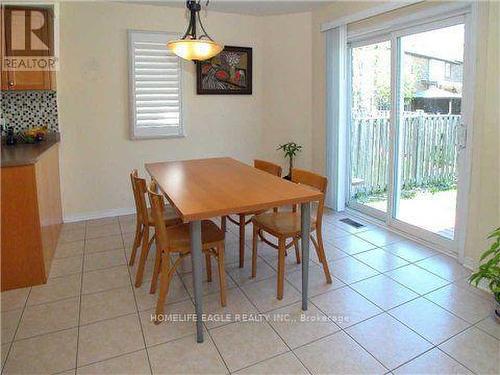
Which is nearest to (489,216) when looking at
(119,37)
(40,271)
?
(40,271)

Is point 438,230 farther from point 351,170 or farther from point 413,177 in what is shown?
point 351,170

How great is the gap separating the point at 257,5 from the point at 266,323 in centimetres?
350

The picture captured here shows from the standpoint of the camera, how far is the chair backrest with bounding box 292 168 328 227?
7.79 feet

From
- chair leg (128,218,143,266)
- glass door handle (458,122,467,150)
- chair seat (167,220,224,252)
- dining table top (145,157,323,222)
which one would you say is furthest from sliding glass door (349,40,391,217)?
chair leg (128,218,143,266)

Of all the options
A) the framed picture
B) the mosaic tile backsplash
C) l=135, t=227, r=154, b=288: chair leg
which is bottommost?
l=135, t=227, r=154, b=288: chair leg

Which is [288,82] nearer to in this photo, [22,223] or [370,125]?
[370,125]

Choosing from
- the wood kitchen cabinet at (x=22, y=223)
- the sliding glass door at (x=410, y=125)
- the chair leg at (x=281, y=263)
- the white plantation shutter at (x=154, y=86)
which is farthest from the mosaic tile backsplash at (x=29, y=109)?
the sliding glass door at (x=410, y=125)

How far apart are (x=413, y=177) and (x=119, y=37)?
3.47 metres

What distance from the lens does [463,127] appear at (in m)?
2.76

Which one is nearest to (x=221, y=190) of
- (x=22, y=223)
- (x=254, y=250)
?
(x=254, y=250)

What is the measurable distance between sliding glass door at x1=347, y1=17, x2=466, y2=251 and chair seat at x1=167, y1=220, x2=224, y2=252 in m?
2.00

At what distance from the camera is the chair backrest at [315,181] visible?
238cm

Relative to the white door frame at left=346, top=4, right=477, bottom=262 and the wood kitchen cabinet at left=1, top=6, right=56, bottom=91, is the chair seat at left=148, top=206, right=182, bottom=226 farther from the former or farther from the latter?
the white door frame at left=346, top=4, right=477, bottom=262

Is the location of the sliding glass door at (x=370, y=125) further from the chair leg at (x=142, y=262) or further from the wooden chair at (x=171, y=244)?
the chair leg at (x=142, y=262)
